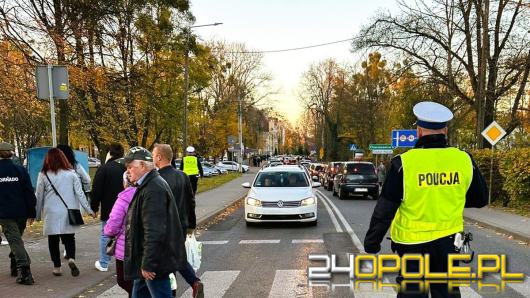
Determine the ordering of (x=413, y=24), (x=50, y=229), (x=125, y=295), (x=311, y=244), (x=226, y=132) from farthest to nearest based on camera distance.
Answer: (x=226, y=132), (x=413, y=24), (x=311, y=244), (x=50, y=229), (x=125, y=295)

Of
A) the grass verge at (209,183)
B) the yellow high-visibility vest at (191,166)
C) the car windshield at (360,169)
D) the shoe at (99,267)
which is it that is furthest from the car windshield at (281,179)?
the grass verge at (209,183)

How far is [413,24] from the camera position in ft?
84.3

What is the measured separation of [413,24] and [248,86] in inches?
1477

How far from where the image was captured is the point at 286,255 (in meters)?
8.82

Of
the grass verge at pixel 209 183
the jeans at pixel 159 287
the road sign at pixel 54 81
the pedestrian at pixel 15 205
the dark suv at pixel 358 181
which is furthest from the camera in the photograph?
the grass verge at pixel 209 183

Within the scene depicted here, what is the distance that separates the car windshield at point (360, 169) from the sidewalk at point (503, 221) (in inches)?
Answer: 295

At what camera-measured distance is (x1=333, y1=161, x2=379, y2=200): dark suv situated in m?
22.7

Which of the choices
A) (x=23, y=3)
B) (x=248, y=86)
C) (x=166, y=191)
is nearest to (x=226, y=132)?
(x=248, y=86)

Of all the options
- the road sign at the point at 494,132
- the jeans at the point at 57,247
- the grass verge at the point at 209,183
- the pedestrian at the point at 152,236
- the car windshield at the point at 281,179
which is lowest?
the grass verge at the point at 209,183

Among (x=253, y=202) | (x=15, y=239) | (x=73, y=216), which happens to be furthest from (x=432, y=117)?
(x=253, y=202)

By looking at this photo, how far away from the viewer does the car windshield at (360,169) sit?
23109 millimetres

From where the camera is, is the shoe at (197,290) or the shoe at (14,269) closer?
the shoe at (197,290)

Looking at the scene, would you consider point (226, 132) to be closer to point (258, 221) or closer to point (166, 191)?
point (258, 221)

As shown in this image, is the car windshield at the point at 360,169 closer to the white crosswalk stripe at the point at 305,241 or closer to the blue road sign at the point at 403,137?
the blue road sign at the point at 403,137
